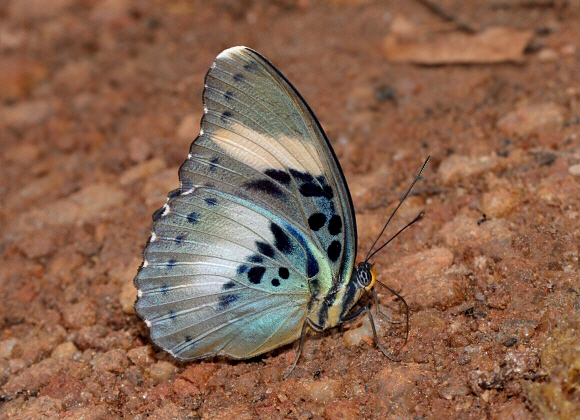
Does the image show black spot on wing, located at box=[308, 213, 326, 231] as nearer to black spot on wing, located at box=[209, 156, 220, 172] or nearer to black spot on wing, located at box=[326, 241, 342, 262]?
black spot on wing, located at box=[326, 241, 342, 262]

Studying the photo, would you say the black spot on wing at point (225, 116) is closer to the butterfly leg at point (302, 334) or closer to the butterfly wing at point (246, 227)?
the butterfly wing at point (246, 227)

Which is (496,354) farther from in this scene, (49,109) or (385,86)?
(49,109)

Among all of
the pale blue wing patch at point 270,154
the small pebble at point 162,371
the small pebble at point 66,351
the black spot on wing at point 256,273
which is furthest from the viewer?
the small pebble at point 66,351

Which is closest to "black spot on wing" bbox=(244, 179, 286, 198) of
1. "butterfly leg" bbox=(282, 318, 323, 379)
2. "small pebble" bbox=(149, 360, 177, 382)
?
"butterfly leg" bbox=(282, 318, 323, 379)

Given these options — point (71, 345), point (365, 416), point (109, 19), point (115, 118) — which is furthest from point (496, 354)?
point (109, 19)

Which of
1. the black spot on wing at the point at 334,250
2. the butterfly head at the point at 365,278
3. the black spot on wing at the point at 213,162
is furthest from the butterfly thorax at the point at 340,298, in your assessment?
the black spot on wing at the point at 213,162

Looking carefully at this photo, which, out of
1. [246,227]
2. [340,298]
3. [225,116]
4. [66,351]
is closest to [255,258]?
[246,227]

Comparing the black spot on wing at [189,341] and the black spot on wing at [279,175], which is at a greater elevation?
the black spot on wing at [279,175]
